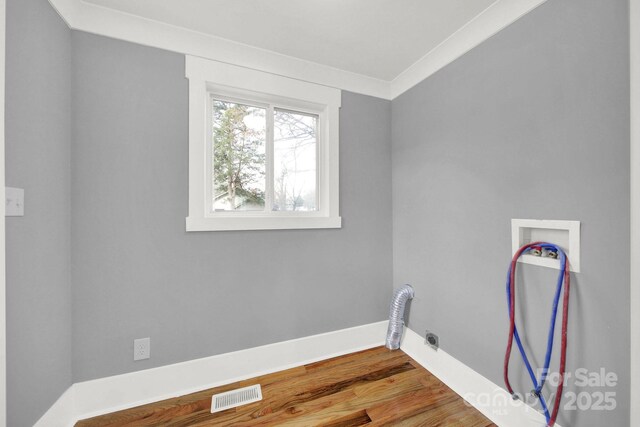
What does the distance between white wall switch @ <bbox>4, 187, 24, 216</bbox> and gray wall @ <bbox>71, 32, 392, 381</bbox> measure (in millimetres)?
381

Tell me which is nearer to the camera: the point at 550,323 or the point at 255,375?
the point at 550,323

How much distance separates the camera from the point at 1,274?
1016 mm

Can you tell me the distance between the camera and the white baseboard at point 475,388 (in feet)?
4.49

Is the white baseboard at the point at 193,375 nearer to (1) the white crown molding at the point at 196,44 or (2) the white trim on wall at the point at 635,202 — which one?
(2) the white trim on wall at the point at 635,202

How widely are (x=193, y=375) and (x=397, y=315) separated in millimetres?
1612

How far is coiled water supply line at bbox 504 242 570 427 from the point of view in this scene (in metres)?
1.14

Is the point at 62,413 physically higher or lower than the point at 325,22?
lower

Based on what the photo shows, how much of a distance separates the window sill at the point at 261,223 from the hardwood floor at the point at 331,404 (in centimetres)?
111

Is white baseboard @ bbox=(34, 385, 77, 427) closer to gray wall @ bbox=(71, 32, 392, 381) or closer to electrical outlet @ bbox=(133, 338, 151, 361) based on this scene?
gray wall @ bbox=(71, 32, 392, 381)

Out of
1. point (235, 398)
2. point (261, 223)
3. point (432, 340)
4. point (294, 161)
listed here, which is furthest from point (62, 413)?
point (432, 340)

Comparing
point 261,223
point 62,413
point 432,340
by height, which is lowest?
point 62,413

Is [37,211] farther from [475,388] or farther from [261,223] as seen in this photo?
[475,388]

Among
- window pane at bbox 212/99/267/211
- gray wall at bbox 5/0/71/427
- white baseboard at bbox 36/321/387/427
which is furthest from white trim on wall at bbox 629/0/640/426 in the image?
gray wall at bbox 5/0/71/427

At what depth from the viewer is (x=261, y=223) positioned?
1.92 m
